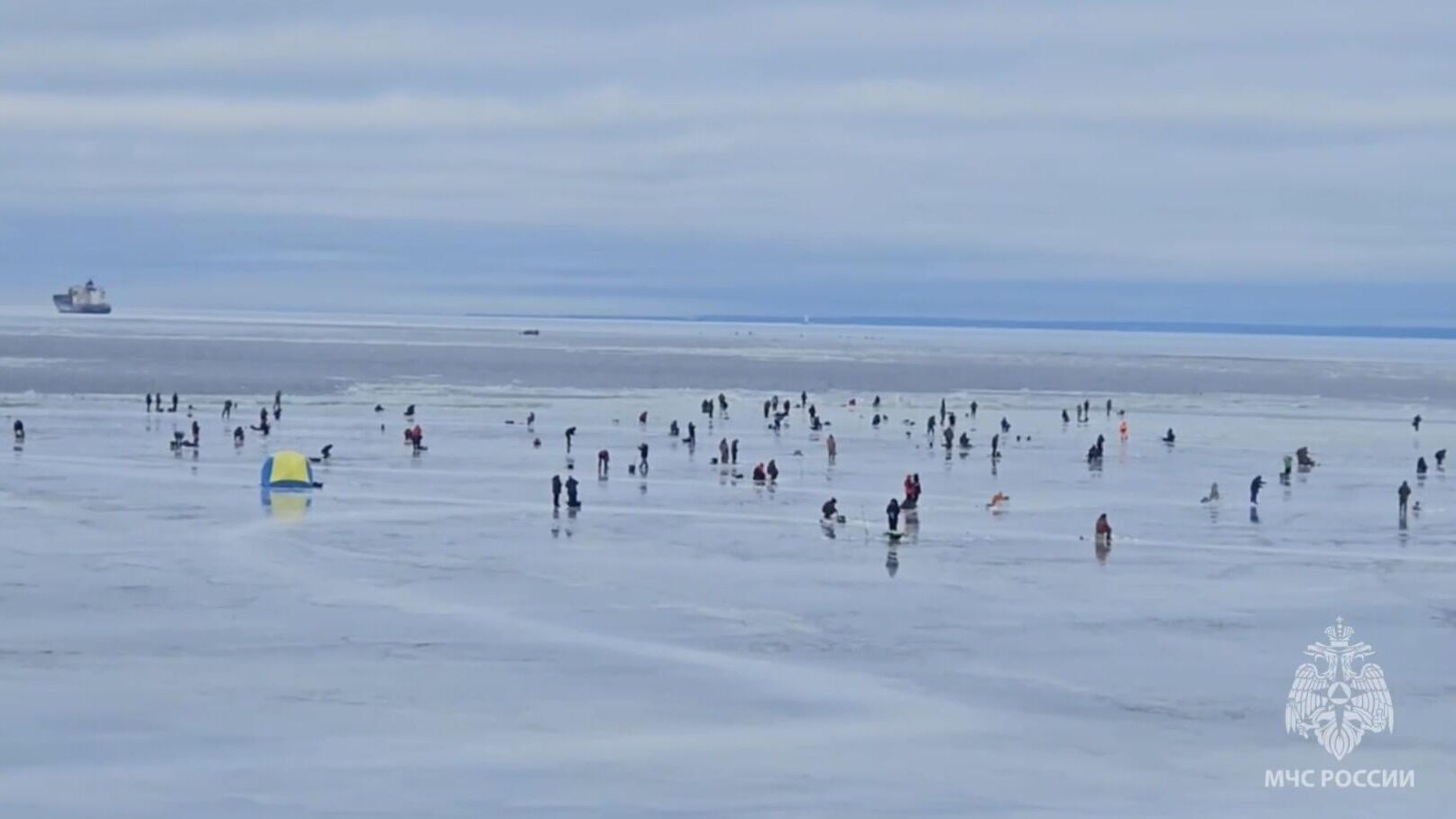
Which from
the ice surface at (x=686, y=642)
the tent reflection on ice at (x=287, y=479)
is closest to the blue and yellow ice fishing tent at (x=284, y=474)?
the tent reflection on ice at (x=287, y=479)

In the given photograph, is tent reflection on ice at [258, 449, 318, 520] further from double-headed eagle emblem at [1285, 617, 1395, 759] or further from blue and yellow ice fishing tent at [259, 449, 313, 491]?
double-headed eagle emblem at [1285, 617, 1395, 759]

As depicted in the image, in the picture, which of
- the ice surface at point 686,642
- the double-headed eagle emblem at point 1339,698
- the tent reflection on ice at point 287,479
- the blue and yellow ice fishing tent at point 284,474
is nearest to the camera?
the ice surface at point 686,642

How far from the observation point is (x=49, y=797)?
706 inches

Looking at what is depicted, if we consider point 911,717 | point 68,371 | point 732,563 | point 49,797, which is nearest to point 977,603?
point 732,563

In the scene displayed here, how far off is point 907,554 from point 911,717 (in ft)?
44.3

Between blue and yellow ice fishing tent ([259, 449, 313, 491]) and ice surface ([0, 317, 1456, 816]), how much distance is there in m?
0.63

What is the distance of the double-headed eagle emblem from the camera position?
842 inches

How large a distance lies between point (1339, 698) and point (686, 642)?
7922mm

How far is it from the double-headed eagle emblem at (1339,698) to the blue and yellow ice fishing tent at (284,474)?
24.1 metres

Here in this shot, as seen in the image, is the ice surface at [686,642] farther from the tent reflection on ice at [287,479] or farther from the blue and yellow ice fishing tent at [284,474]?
the blue and yellow ice fishing tent at [284,474]

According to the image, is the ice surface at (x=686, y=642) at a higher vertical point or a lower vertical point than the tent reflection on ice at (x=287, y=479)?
lower

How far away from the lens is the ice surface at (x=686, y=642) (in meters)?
18.9

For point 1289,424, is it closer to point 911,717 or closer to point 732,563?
point 732,563

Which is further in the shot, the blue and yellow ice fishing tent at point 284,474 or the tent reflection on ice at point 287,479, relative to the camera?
the blue and yellow ice fishing tent at point 284,474
